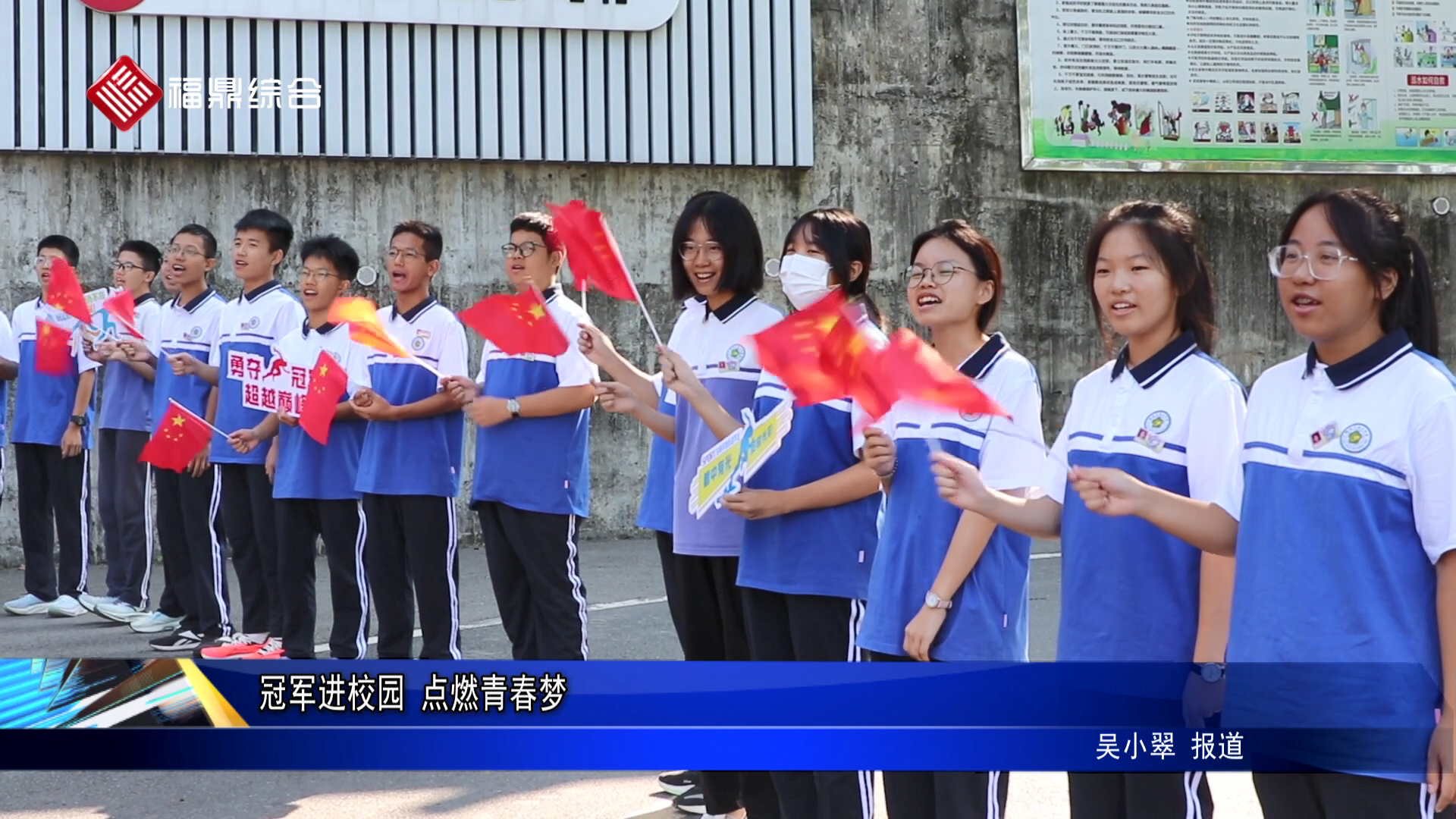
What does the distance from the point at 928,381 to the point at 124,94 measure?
851cm

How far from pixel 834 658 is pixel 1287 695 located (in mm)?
1328

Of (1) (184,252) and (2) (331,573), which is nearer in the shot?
(2) (331,573)

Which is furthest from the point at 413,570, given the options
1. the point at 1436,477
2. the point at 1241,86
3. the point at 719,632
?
the point at 1241,86

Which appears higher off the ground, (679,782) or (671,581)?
(671,581)

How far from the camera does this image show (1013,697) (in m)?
3.05

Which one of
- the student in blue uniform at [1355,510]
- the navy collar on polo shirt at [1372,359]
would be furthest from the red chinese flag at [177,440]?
the navy collar on polo shirt at [1372,359]

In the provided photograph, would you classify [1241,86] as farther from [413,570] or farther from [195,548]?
[195,548]

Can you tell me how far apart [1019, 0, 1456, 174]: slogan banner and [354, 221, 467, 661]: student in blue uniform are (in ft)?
22.3

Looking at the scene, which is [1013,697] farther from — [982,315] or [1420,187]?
[1420,187]

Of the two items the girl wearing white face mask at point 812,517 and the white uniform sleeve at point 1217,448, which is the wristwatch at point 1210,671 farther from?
the girl wearing white face mask at point 812,517

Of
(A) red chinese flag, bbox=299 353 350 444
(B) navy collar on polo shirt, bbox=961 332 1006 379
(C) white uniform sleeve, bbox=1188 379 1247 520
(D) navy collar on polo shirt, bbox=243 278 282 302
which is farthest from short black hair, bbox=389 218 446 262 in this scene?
(C) white uniform sleeve, bbox=1188 379 1247 520

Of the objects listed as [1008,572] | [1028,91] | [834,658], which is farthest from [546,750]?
[1028,91]

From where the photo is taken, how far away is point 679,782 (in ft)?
15.4

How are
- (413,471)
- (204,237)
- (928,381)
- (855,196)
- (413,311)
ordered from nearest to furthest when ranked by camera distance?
(928,381)
(413,471)
(413,311)
(204,237)
(855,196)
